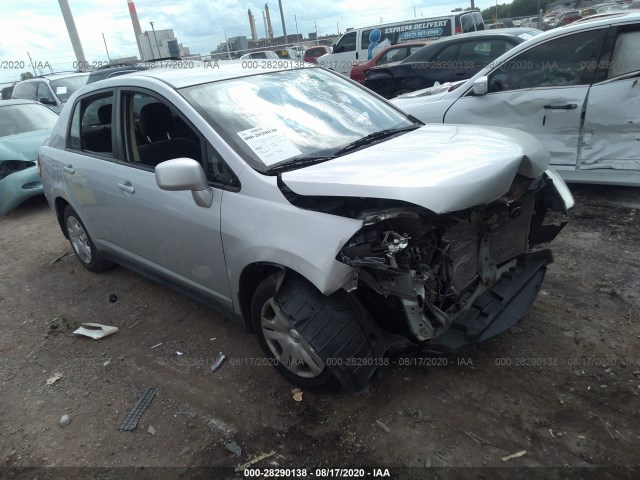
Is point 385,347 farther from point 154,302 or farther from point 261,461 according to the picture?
point 154,302

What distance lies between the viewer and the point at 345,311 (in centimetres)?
247

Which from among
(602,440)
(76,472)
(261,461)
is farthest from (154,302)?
(602,440)

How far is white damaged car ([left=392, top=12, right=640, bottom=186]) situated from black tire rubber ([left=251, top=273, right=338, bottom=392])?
3812mm

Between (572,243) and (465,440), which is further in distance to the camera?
(572,243)

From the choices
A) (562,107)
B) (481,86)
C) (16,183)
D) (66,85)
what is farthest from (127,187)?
(66,85)

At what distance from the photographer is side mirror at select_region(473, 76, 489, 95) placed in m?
5.35

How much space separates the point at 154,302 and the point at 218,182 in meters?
1.81

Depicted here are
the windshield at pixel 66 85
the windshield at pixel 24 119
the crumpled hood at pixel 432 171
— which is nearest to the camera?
the crumpled hood at pixel 432 171

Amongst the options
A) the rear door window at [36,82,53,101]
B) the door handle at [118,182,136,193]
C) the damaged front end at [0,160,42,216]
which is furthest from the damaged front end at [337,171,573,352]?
the rear door window at [36,82,53,101]

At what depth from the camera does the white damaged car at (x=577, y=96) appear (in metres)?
4.62

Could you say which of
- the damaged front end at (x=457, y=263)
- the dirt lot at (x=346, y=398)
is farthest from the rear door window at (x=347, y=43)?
the damaged front end at (x=457, y=263)

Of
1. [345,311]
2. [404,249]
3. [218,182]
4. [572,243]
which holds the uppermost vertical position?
[218,182]

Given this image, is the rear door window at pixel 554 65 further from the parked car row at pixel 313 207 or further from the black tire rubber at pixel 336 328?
the black tire rubber at pixel 336 328

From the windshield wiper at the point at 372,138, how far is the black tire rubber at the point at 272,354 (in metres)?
0.87
